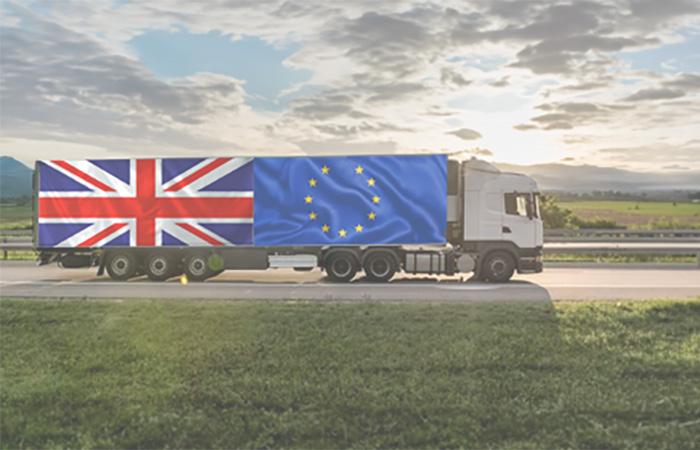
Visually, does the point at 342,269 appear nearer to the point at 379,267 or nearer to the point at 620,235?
the point at 379,267

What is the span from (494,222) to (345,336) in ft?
29.0

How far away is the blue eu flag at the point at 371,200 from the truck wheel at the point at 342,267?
36 centimetres

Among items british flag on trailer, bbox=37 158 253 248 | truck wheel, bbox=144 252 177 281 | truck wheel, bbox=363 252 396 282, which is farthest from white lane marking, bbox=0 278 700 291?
british flag on trailer, bbox=37 158 253 248

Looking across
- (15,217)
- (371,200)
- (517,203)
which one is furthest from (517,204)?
(15,217)

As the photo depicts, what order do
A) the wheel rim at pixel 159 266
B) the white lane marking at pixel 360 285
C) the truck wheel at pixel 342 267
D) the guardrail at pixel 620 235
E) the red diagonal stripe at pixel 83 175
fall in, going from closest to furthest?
1. the white lane marking at pixel 360 285
2. the truck wheel at pixel 342 267
3. the wheel rim at pixel 159 266
4. the red diagonal stripe at pixel 83 175
5. the guardrail at pixel 620 235

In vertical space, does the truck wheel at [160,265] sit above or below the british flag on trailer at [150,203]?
below

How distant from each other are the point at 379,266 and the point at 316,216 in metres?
2.15

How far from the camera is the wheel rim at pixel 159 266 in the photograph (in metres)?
17.1

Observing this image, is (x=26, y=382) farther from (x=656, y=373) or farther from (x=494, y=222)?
(x=494, y=222)

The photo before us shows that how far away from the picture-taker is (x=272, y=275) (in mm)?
18672

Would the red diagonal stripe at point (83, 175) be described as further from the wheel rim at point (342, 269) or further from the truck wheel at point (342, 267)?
the wheel rim at point (342, 269)

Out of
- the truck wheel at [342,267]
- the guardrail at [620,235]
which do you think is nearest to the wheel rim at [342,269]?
the truck wheel at [342,267]

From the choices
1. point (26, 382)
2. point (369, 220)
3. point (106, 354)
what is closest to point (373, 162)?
point (369, 220)

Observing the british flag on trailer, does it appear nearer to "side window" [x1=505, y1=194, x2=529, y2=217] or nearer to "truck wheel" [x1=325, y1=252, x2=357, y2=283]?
"truck wheel" [x1=325, y1=252, x2=357, y2=283]
